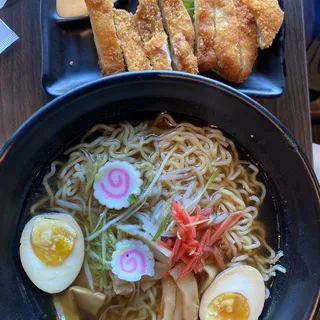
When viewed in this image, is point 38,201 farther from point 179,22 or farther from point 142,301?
point 179,22

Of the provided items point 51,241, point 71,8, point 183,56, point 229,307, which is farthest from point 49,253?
point 71,8

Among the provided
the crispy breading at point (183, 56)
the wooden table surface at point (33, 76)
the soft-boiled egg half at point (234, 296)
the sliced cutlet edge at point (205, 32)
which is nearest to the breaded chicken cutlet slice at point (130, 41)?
the crispy breading at point (183, 56)

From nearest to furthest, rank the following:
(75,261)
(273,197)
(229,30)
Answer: (75,261) → (273,197) → (229,30)

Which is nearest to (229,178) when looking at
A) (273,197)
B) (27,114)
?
(273,197)

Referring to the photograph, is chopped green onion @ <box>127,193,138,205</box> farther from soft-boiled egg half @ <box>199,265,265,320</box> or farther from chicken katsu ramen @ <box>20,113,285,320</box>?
soft-boiled egg half @ <box>199,265,265,320</box>

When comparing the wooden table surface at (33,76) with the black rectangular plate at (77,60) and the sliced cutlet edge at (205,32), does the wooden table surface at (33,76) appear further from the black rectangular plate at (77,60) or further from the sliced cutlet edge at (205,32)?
the sliced cutlet edge at (205,32)

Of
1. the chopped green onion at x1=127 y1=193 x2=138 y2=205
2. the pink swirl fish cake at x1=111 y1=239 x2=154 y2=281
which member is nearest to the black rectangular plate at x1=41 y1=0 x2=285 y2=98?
the chopped green onion at x1=127 y1=193 x2=138 y2=205

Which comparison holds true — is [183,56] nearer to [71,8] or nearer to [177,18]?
[177,18]
